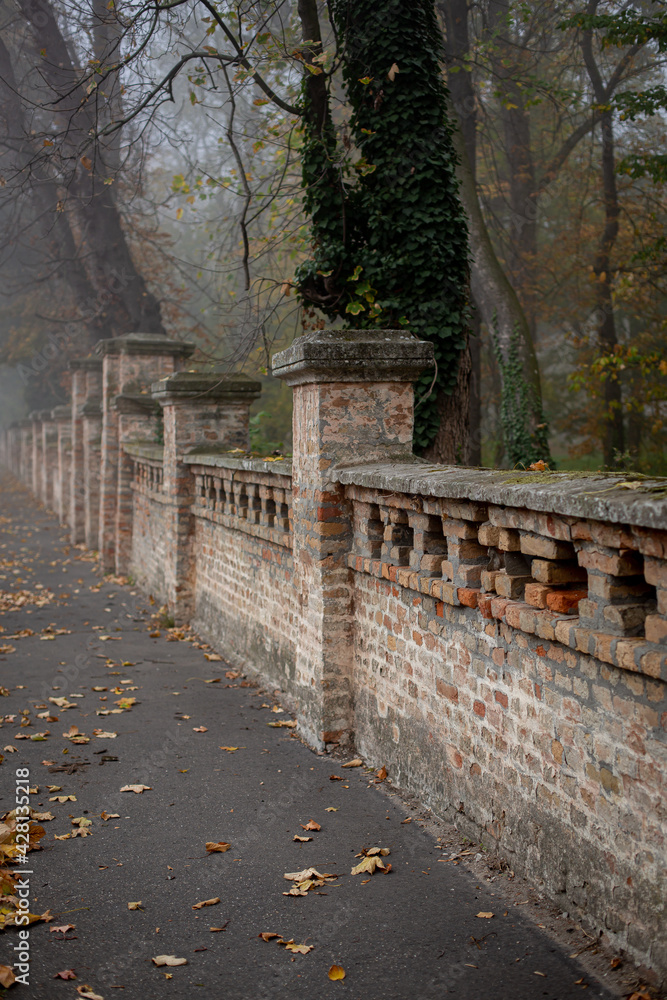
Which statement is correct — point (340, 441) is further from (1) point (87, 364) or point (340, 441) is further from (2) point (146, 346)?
(1) point (87, 364)

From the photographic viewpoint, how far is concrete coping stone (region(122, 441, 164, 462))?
1076 cm

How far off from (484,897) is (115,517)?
11.6 meters

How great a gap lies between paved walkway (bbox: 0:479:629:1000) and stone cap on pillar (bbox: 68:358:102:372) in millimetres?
11792

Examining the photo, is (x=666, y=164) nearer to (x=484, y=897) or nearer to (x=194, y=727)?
(x=194, y=727)

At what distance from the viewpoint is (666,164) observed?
13.1m

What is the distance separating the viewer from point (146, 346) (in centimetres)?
1327

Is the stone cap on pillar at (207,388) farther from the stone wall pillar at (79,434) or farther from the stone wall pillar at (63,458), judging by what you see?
the stone wall pillar at (63,458)

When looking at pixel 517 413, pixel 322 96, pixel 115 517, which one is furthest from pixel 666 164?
pixel 115 517

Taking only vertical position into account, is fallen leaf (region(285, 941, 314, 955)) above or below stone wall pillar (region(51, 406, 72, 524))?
below

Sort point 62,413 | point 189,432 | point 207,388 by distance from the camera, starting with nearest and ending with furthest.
→ point 207,388, point 189,432, point 62,413

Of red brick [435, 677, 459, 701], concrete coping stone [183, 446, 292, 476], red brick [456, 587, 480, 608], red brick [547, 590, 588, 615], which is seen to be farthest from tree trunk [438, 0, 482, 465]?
red brick [547, 590, 588, 615]

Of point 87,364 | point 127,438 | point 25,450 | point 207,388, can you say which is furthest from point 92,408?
point 25,450

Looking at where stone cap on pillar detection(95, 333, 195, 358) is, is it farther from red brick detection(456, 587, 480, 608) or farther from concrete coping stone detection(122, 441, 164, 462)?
red brick detection(456, 587, 480, 608)

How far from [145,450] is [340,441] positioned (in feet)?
23.2
